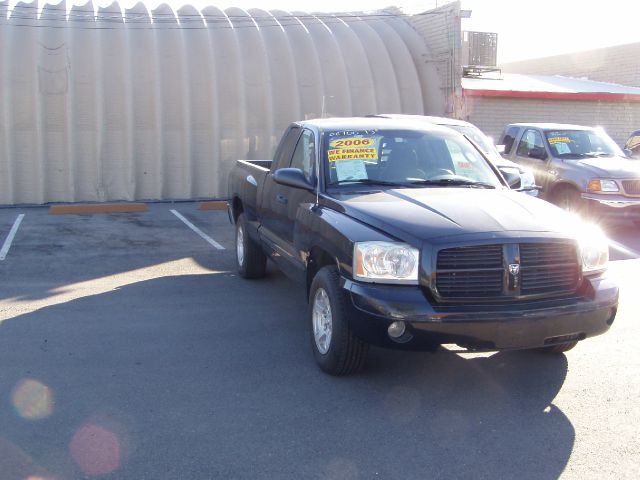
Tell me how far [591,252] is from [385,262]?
1.48m

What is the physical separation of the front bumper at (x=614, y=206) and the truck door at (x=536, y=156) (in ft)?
3.43

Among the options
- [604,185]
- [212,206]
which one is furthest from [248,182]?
[212,206]

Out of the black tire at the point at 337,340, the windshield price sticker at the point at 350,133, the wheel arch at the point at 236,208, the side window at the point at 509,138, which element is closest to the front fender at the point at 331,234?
the black tire at the point at 337,340

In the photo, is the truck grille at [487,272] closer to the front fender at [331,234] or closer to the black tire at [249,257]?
the front fender at [331,234]

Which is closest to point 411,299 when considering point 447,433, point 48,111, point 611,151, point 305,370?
point 447,433

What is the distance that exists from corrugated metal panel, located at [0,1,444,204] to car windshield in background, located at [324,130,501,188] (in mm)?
8986

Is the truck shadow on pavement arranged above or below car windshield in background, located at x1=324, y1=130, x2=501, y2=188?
below

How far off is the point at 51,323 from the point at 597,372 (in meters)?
4.81

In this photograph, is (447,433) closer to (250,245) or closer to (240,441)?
(240,441)

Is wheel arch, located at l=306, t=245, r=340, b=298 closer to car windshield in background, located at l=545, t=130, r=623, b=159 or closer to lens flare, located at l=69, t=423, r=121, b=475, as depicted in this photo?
lens flare, located at l=69, t=423, r=121, b=475

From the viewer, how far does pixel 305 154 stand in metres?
6.70

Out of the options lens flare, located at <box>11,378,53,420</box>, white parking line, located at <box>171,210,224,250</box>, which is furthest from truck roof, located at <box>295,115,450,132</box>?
white parking line, located at <box>171,210,224,250</box>

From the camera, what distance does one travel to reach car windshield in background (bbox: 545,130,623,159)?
12406mm

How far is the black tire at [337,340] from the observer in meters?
4.85
